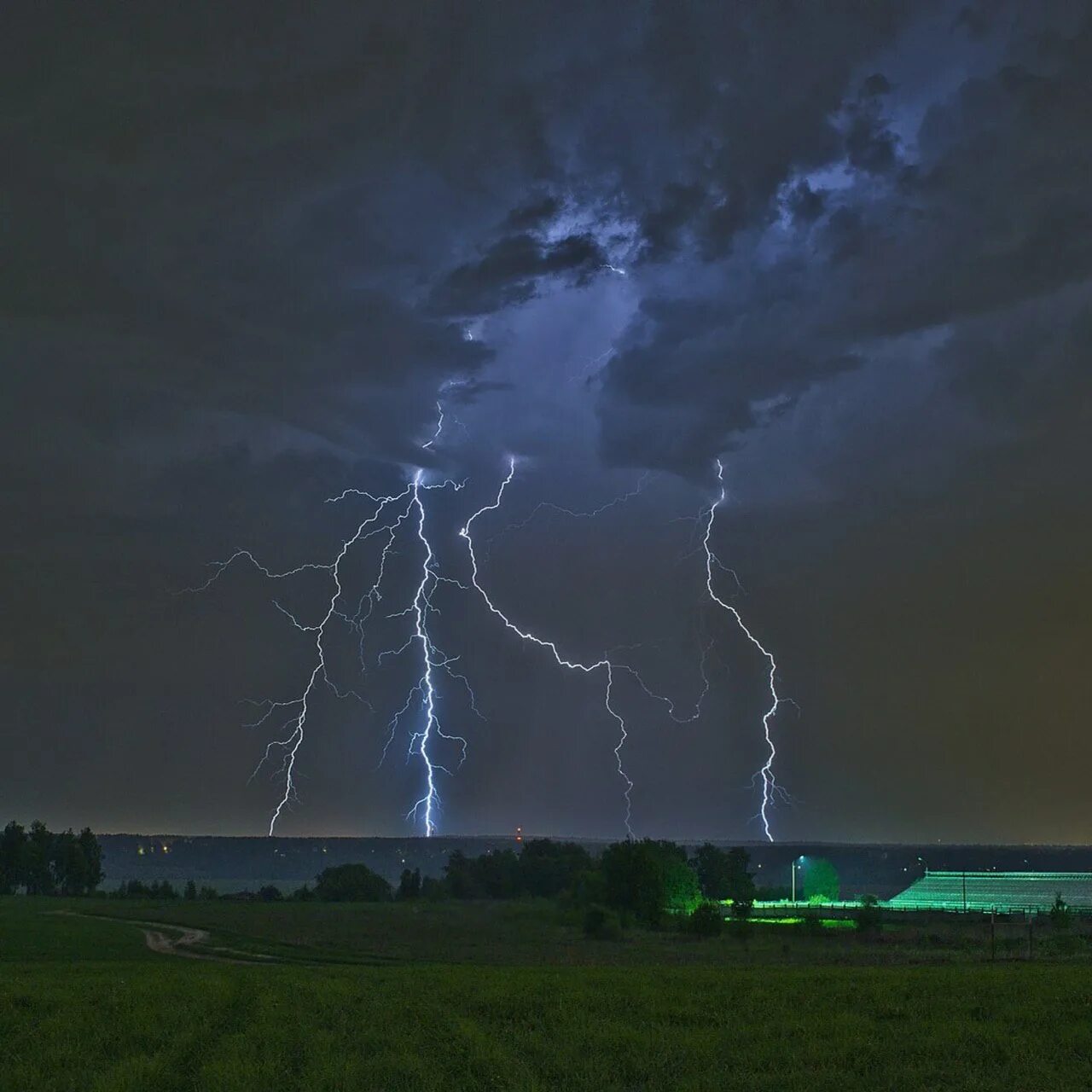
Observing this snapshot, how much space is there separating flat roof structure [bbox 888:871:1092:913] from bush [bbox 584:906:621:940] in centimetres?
2486

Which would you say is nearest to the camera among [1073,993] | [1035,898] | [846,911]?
[1073,993]

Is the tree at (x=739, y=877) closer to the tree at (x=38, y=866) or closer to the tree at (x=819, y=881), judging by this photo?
the tree at (x=819, y=881)

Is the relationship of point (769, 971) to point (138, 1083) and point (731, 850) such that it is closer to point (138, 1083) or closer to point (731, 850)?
point (138, 1083)

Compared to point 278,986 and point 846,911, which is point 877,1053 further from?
point 846,911

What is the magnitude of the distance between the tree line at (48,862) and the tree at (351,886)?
2186cm

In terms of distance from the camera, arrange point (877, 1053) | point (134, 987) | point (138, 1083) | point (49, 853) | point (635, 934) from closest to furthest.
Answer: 1. point (138, 1083)
2. point (877, 1053)
3. point (134, 987)
4. point (635, 934)
5. point (49, 853)

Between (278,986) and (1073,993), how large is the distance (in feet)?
46.6

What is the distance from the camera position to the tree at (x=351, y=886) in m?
95.1

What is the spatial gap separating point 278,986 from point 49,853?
94.8 meters

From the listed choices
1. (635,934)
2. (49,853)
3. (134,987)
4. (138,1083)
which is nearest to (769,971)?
(134,987)

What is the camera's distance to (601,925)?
51750 millimetres

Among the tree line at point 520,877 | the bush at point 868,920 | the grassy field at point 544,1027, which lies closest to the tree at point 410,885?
the tree line at point 520,877

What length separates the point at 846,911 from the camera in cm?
5994

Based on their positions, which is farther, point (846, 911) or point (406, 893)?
point (406, 893)
